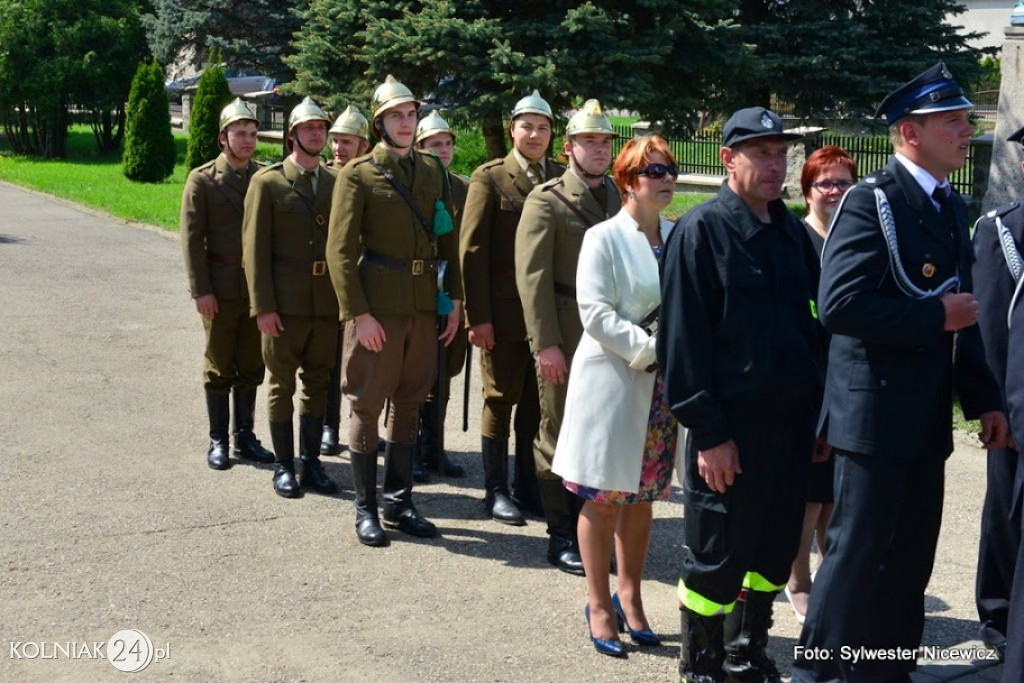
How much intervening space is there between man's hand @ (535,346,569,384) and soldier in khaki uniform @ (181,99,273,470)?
2.56 m

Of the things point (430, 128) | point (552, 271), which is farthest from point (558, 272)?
point (430, 128)

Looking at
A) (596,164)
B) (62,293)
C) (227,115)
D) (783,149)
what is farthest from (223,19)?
(783,149)

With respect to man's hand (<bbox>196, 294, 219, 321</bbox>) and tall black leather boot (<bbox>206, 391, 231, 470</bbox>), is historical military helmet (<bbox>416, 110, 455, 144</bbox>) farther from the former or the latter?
tall black leather boot (<bbox>206, 391, 231, 470</bbox>)

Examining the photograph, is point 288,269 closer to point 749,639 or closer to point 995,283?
point 749,639

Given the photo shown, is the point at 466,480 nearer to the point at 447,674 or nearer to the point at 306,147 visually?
Answer: the point at 306,147

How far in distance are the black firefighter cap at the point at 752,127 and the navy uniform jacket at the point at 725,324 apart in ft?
0.67

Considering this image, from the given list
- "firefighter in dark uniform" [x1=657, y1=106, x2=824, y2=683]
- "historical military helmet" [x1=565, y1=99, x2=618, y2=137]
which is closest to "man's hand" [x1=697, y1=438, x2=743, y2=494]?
"firefighter in dark uniform" [x1=657, y1=106, x2=824, y2=683]

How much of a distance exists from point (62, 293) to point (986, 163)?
42.4 ft

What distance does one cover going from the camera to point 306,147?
24.4 feet

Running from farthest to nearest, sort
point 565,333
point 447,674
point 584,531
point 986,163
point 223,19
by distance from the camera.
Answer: point 223,19 < point 986,163 < point 565,333 < point 584,531 < point 447,674

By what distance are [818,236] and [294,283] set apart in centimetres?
292

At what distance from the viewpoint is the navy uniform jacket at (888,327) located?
4.42 metres

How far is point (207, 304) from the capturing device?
7.89 meters

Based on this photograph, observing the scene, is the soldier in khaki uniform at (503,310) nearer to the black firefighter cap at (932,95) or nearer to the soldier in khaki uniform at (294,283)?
the soldier in khaki uniform at (294,283)
